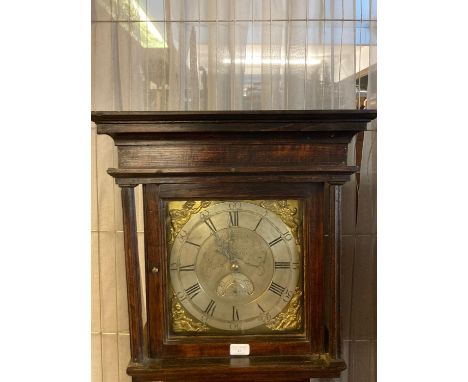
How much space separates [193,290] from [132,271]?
0.47 ft

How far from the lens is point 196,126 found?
1028mm

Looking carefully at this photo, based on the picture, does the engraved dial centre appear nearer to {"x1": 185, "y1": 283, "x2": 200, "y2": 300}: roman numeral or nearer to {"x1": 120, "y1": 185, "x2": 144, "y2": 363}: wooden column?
{"x1": 185, "y1": 283, "x2": 200, "y2": 300}: roman numeral

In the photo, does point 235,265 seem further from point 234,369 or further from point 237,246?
point 234,369

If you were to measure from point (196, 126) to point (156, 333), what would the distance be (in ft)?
1.55

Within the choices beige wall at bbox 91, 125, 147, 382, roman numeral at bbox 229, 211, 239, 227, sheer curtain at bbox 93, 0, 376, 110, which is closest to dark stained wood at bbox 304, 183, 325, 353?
roman numeral at bbox 229, 211, 239, 227

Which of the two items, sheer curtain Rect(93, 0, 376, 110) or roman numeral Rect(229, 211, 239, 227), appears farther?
sheer curtain Rect(93, 0, 376, 110)

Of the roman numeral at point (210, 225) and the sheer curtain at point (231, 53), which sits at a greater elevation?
the sheer curtain at point (231, 53)

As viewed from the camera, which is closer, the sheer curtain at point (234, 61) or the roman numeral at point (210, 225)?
the roman numeral at point (210, 225)

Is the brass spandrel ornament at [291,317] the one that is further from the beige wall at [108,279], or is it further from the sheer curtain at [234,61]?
the beige wall at [108,279]

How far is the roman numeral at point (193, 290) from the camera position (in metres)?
1.09

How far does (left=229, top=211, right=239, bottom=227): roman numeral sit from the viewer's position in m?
1.08

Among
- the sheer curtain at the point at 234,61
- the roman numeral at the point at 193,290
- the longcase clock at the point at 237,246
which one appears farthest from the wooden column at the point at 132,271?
the sheer curtain at the point at 234,61
